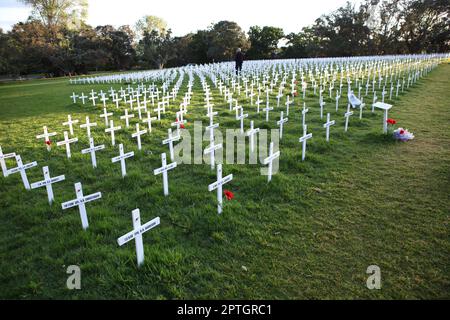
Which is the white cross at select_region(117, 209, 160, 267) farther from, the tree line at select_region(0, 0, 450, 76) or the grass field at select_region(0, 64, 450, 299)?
the tree line at select_region(0, 0, 450, 76)

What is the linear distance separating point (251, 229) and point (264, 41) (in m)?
49.6

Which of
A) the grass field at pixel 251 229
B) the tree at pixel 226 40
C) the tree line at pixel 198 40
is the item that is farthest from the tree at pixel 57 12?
the grass field at pixel 251 229

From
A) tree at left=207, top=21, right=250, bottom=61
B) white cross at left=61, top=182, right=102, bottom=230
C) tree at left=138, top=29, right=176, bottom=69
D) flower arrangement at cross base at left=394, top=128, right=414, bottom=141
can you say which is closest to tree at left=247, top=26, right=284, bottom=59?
tree at left=207, top=21, right=250, bottom=61

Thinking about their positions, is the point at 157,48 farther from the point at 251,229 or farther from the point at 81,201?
the point at 251,229

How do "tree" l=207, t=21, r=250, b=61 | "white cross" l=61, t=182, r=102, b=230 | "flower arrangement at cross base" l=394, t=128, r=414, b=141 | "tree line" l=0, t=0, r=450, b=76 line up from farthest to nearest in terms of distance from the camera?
1. "tree" l=207, t=21, r=250, b=61
2. "tree line" l=0, t=0, r=450, b=76
3. "flower arrangement at cross base" l=394, t=128, r=414, b=141
4. "white cross" l=61, t=182, r=102, b=230

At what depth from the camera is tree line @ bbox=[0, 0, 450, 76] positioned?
37625 mm

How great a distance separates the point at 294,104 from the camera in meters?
11.2

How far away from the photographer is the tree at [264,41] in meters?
48.3

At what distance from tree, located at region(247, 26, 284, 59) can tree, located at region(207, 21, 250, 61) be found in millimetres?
4800

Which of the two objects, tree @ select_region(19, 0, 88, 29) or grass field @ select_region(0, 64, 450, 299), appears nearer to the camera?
grass field @ select_region(0, 64, 450, 299)

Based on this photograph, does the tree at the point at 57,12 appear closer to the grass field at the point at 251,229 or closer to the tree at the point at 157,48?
the tree at the point at 157,48

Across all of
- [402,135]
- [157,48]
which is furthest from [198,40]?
[402,135]
